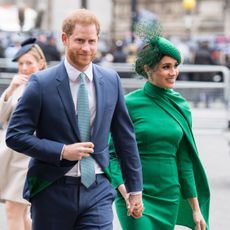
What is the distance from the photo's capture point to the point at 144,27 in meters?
5.97

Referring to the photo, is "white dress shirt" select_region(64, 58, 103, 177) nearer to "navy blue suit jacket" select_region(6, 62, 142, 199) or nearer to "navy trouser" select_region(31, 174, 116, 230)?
"navy blue suit jacket" select_region(6, 62, 142, 199)

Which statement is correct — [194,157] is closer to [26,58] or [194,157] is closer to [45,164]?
[45,164]

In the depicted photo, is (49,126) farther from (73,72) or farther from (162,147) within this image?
(162,147)

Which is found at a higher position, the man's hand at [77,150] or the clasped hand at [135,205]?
the man's hand at [77,150]

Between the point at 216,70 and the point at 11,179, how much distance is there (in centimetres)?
1011

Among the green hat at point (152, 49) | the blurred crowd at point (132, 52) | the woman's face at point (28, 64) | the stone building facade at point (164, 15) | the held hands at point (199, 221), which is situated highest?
the green hat at point (152, 49)

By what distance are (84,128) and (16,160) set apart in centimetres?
213

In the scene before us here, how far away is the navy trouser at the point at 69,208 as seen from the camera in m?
4.75

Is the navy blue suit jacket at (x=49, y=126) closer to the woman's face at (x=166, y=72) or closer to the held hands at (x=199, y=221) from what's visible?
the woman's face at (x=166, y=72)

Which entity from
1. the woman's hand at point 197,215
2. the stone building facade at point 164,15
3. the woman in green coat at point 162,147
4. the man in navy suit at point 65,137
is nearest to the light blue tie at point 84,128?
the man in navy suit at point 65,137

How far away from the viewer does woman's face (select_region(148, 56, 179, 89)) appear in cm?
577

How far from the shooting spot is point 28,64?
7.25m

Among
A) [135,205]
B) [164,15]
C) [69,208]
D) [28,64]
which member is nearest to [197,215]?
[135,205]

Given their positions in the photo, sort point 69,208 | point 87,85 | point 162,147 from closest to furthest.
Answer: point 69,208
point 87,85
point 162,147
